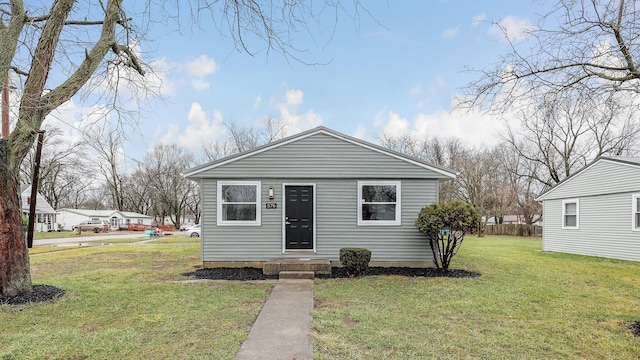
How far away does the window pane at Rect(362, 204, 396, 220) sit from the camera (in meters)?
9.05

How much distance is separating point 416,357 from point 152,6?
5.10 meters

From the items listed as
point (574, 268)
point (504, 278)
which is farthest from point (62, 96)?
point (574, 268)

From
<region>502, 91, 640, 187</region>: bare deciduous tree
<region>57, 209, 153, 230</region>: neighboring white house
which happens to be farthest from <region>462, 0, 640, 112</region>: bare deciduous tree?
<region>57, 209, 153, 230</region>: neighboring white house

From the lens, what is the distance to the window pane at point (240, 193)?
9.05 metres

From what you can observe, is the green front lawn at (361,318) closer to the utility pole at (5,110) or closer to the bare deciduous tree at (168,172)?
the utility pole at (5,110)

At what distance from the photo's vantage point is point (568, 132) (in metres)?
24.8

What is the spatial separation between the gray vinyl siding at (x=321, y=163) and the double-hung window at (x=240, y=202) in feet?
0.94

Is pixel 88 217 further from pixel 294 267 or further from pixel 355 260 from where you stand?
pixel 355 260

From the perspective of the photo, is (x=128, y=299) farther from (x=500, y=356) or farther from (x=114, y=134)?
(x=500, y=356)

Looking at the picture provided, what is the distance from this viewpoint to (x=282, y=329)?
4.35 metres

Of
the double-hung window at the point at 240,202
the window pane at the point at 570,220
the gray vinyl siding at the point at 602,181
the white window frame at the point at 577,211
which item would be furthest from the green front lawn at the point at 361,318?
the window pane at the point at 570,220

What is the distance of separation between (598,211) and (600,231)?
2.28 ft

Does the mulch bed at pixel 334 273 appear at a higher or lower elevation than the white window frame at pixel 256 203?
lower

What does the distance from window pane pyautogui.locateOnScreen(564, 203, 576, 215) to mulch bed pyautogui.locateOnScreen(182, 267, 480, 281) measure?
7708 millimetres
